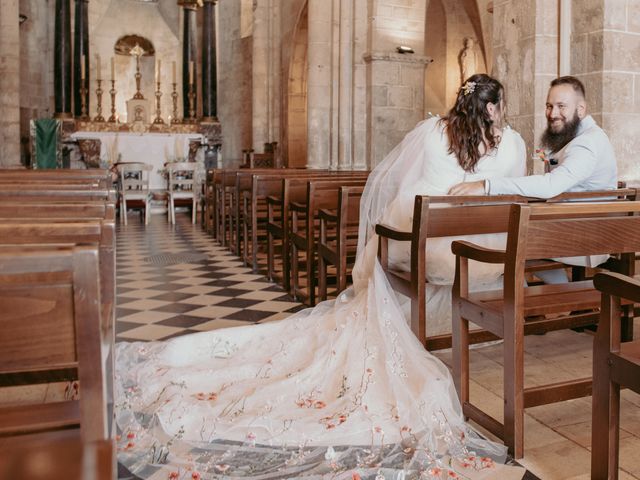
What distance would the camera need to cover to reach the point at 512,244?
2.31 meters

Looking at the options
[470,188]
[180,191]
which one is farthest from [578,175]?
[180,191]

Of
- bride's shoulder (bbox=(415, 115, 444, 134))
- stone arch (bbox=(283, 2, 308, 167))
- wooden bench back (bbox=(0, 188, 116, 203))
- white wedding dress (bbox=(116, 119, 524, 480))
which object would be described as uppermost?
stone arch (bbox=(283, 2, 308, 167))

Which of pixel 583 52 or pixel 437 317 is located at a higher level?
pixel 583 52

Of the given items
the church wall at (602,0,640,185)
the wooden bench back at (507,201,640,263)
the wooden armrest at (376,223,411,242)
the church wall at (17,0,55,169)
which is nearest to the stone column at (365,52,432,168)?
the church wall at (602,0,640,185)

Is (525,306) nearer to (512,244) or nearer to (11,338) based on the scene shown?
(512,244)

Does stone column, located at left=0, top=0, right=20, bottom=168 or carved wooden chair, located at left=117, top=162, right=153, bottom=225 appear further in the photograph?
stone column, located at left=0, top=0, right=20, bottom=168

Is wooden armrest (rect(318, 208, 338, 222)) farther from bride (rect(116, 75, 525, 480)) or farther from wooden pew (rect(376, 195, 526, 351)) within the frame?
wooden pew (rect(376, 195, 526, 351))

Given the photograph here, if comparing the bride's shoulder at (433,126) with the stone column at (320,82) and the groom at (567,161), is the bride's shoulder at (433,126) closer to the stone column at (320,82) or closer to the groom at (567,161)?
the groom at (567,161)

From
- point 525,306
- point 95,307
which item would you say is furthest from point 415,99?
point 95,307

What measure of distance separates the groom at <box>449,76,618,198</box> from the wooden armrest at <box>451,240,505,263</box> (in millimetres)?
832

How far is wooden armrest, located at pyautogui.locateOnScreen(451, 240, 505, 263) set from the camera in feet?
7.91

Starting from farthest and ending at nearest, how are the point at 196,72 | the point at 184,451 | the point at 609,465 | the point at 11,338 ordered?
the point at 196,72
the point at 184,451
the point at 609,465
the point at 11,338

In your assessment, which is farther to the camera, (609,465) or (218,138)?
(218,138)

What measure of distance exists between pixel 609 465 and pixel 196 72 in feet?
52.9
